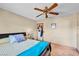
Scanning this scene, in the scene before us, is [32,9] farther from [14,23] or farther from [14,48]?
[14,48]

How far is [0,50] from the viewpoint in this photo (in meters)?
1.15

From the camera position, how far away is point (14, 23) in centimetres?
128

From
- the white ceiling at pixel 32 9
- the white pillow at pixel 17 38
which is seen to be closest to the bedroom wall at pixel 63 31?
the white ceiling at pixel 32 9

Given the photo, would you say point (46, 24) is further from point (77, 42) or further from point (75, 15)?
point (77, 42)

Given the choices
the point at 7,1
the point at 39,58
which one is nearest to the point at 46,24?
the point at 39,58

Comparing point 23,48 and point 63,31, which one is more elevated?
point 63,31

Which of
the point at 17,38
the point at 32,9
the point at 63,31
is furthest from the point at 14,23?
the point at 63,31

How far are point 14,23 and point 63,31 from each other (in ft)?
2.76

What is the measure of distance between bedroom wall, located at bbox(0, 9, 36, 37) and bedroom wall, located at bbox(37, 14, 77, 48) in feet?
0.75

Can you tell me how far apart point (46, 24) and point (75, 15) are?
49cm

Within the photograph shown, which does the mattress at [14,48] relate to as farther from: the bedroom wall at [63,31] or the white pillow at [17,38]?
the bedroom wall at [63,31]

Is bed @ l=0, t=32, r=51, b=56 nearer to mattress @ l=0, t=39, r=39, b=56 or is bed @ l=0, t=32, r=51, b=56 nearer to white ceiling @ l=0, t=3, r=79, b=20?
mattress @ l=0, t=39, r=39, b=56

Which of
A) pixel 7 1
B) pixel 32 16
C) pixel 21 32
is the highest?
pixel 7 1

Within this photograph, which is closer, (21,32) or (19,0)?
(19,0)
